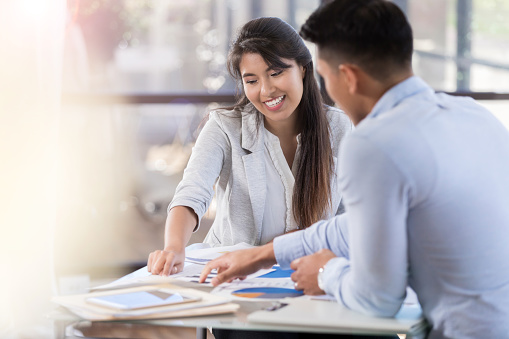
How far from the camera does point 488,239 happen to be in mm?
969

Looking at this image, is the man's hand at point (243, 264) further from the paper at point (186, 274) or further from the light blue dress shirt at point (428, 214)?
the light blue dress shirt at point (428, 214)

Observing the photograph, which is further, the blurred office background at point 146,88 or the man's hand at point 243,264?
the blurred office background at point 146,88

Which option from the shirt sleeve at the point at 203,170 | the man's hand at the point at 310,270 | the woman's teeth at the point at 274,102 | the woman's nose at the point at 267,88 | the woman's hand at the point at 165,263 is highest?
the woman's nose at the point at 267,88

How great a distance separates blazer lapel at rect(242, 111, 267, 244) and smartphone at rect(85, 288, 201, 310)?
0.58 metres

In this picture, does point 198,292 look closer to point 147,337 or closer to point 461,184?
point 461,184

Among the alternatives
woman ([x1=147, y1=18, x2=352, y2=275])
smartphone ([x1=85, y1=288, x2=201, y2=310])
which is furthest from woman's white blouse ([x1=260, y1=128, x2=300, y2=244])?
smartphone ([x1=85, y1=288, x2=201, y2=310])

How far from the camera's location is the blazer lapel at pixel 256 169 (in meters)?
1.68

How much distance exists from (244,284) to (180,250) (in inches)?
10.0

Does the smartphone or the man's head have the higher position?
the man's head

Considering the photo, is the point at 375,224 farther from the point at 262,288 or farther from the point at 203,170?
the point at 203,170

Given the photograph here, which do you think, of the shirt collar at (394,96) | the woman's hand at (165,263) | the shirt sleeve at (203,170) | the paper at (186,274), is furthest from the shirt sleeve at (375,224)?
the shirt sleeve at (203,170)

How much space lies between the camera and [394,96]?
3.30 ft

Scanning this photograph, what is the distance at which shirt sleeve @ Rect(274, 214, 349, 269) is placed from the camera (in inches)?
46.3

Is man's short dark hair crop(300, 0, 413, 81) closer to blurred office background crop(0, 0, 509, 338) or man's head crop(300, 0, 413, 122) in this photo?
man's head crop(300, 0, 413, 122)
